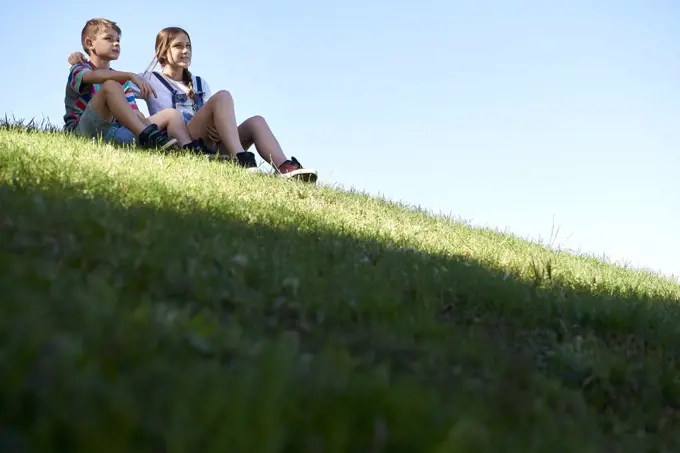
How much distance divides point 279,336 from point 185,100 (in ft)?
27.6

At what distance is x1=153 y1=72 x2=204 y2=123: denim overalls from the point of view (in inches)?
414

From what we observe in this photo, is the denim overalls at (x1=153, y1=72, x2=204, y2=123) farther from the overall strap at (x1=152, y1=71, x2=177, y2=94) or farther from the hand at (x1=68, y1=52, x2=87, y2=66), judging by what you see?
the hand at (x1=68, y1=52, x2=87, y2=66)

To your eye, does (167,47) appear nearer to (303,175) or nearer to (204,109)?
(204,109)

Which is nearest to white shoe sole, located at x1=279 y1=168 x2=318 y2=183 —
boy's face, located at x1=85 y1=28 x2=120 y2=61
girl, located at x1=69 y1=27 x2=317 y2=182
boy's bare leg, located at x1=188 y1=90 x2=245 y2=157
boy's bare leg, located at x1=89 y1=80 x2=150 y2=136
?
girl, located at x1=69 y1=27 x2=317 y2=182

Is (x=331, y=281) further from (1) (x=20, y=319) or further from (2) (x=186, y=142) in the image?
(2) (x=186, y=142)

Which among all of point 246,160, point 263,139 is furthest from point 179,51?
point 246,160

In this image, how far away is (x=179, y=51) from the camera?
10.2 m

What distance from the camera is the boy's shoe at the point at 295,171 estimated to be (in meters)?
9.32

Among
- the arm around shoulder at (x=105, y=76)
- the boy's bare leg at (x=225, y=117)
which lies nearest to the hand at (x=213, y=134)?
the boy's bare leg at (x=225, y=117)

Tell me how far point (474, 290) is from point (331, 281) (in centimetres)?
106

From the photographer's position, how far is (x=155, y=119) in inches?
384

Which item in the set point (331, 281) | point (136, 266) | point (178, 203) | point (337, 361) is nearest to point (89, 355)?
point (337, 361)

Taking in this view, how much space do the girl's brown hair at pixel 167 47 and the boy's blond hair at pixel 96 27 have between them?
589mm

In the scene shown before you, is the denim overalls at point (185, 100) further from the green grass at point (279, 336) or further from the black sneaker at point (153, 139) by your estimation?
the green grass at point (279, 336)
